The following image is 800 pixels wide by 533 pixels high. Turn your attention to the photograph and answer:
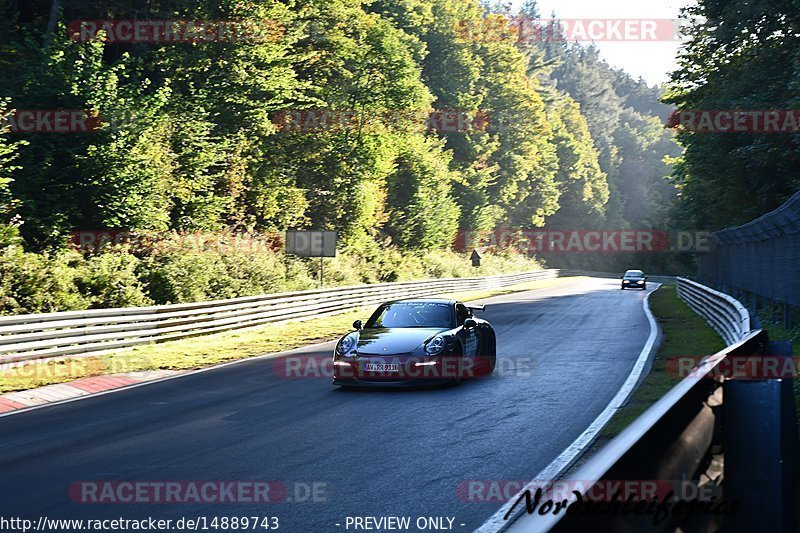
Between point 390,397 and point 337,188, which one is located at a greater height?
point 337,188

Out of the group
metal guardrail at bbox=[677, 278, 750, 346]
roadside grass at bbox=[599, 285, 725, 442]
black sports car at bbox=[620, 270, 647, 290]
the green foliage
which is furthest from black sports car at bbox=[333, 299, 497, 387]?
black sports car at bbox=[620, 270, 647, 290]

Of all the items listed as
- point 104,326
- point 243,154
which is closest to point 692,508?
point 104,326

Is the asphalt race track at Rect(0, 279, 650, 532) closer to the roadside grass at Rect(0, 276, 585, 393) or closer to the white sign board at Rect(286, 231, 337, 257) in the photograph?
the roadside grass at Rect(0, 276, 585, 393)

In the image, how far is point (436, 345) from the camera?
12.9 m

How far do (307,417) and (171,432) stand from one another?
1.75 m

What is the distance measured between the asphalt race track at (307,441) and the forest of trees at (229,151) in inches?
339

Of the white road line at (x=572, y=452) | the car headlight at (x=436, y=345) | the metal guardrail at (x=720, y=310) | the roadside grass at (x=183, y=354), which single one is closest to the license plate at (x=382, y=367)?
the car headlight at (x=436, y=345)

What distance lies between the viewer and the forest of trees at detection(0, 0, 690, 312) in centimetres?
2505

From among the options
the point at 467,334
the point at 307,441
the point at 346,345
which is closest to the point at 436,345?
the point at 467,334

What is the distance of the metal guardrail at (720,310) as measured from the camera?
13695mm

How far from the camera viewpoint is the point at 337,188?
42656 mm

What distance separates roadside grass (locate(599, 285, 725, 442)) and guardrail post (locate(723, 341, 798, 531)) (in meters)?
4.53

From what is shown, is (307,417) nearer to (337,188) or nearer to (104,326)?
(104,326)

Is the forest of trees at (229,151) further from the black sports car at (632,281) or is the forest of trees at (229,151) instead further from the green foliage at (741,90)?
the green foliage at (741,90)
